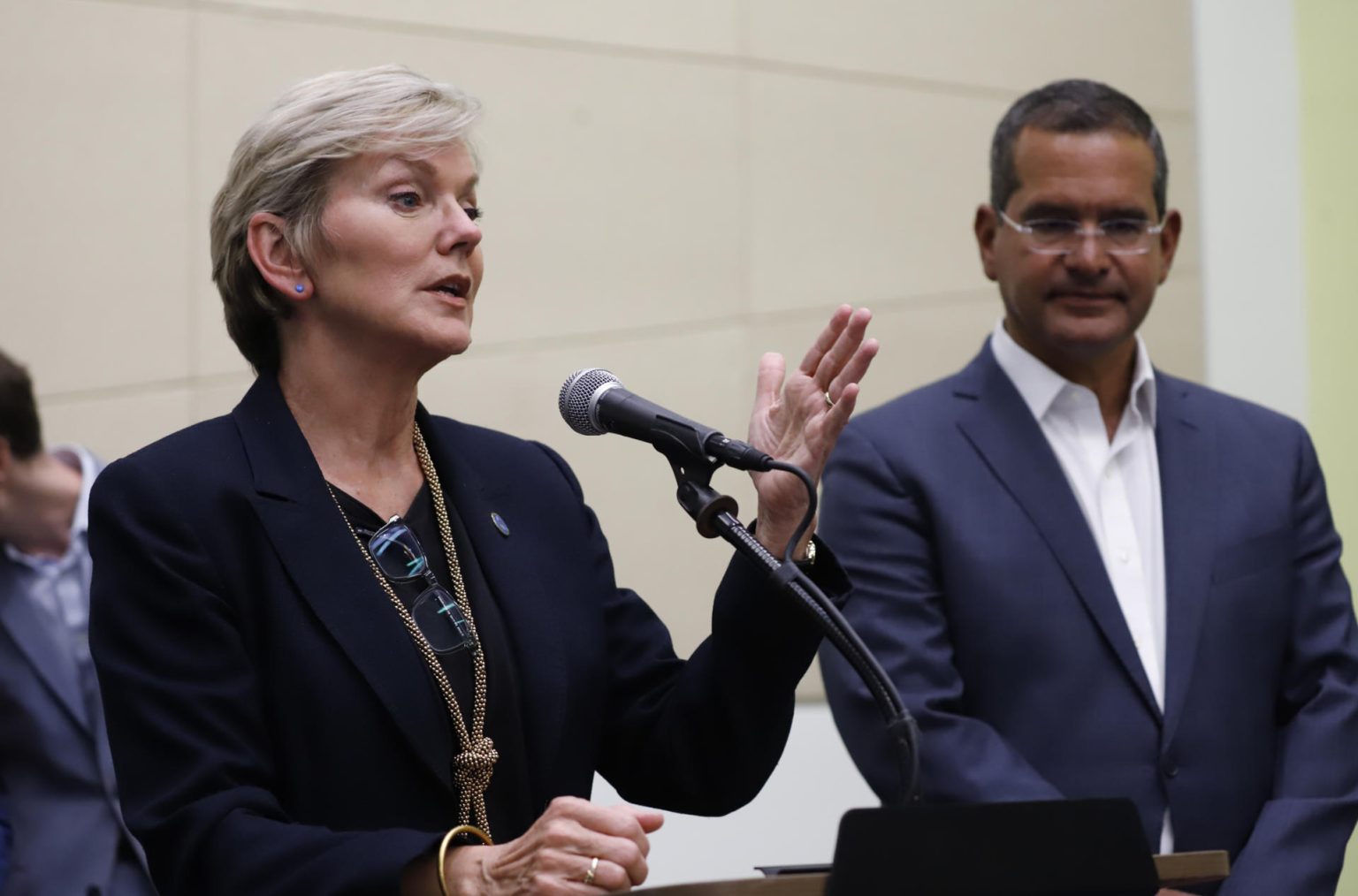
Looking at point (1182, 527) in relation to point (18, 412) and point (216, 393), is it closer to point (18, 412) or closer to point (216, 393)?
point (216, 393)

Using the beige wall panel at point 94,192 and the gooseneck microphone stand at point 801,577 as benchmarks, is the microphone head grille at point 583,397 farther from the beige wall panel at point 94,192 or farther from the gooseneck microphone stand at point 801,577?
the beige wall panel at point 94,192

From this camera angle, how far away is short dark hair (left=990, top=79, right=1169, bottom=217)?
3.27m

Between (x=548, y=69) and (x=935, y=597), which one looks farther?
(x=548, y=69)

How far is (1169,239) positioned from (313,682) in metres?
2.06

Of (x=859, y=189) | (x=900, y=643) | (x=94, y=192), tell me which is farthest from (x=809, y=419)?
(x=859, y=189)

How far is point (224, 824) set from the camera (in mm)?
1859

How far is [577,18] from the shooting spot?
160 inches

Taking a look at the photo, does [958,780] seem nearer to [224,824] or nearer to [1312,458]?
[1312,458]

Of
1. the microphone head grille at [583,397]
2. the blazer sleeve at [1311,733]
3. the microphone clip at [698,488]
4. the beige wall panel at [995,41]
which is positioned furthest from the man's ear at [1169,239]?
the microphone clip at [698,488]

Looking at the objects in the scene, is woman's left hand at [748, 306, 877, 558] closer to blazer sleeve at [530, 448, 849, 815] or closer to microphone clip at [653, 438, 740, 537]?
blazer sleeve at [530, 448, 849, 815]

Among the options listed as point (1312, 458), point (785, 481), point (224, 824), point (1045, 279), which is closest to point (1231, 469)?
point (1312, 458)

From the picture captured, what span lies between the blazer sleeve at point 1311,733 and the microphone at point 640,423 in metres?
1.49

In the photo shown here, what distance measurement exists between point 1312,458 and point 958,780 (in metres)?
1.02

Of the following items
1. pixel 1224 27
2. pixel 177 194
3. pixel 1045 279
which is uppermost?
pixel 1224 27
